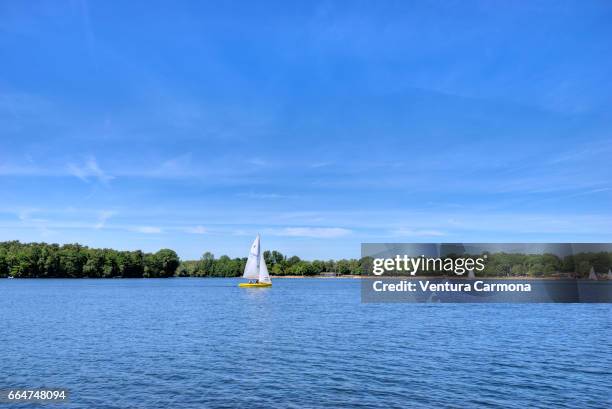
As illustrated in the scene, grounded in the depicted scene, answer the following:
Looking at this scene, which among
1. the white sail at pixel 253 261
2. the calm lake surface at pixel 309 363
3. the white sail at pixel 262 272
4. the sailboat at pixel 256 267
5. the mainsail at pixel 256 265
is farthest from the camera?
the white sail at pixel 262 272

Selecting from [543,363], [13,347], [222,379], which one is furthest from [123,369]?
[543,363]

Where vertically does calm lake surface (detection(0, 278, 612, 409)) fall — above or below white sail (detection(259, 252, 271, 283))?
below

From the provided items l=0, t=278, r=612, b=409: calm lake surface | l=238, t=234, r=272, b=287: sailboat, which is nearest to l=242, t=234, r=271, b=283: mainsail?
l=238, t=234, r=272, b=287: sailboat

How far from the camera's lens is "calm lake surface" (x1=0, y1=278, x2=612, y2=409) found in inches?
1283

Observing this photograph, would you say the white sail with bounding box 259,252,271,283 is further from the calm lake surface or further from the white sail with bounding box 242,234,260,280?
the calm lake surface

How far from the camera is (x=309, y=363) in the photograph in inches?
1715

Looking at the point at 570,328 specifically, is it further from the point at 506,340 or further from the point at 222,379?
the point at 222,379

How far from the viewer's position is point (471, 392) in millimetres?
33906

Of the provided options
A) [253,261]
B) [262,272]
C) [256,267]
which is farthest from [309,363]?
[262,272]

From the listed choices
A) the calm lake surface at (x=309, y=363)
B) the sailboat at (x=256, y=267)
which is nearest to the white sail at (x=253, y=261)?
the sailboat at (x=256, y=267)

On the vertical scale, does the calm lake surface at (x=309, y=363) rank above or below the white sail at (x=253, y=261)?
below

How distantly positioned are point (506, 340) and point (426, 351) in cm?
1516

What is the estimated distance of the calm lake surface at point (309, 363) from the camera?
32.6 meters

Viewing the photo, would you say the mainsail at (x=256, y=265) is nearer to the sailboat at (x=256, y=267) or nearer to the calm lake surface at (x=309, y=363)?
the sailboat at (x=256, y=267)
